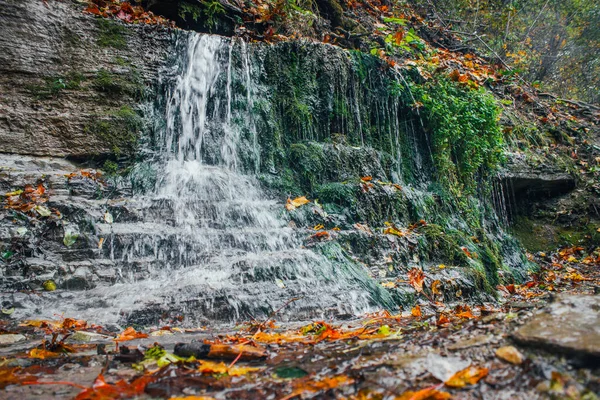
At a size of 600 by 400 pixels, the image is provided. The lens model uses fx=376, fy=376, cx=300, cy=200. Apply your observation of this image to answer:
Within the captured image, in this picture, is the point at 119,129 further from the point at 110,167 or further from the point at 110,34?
the point at 110,34

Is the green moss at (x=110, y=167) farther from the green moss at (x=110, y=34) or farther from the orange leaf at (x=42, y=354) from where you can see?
the orange leaf at (x=42, y=354)

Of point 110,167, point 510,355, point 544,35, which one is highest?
point 544,35

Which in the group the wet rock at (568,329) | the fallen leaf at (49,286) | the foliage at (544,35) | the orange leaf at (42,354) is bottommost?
the fallen leaf at (49,286)

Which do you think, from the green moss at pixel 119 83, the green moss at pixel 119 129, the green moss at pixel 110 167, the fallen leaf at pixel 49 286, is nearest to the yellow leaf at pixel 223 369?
the fallen leaf at pixel 49 286

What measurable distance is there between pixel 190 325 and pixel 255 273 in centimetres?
81

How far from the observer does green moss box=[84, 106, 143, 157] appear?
17.0 feet

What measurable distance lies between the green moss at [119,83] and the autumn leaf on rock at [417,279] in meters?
4.60

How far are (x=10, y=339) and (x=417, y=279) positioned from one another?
368cm

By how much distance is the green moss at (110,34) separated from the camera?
5.56 meters

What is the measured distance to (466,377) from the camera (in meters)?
1.29

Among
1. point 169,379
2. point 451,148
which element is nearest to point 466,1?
point 451,148

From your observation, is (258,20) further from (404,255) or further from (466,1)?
(466,1)

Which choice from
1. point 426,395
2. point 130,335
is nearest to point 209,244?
point 130,335

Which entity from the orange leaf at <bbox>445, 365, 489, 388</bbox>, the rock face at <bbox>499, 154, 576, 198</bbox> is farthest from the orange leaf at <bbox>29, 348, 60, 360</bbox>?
the rock face at <bbox>499, 154, 576, 198</bbox>
